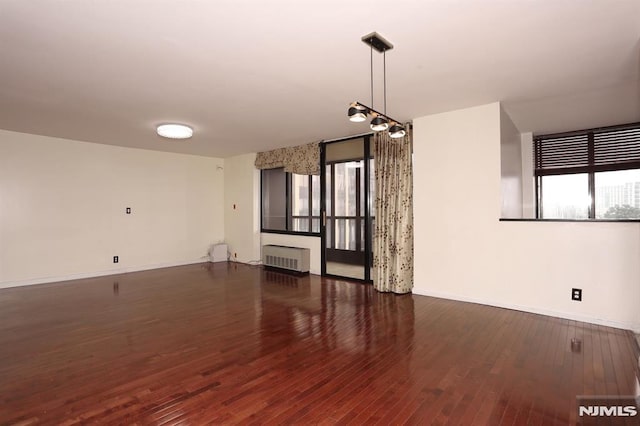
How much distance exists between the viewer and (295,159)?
6.55 metres

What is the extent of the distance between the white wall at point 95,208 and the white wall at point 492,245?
207 inches

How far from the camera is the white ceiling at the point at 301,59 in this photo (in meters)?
2.20

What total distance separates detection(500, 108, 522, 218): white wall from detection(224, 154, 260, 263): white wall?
499 centimetres

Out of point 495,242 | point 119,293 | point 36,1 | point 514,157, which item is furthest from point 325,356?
point 514,157

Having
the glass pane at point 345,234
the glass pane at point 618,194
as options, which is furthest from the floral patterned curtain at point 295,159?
the glass pane at point 618,194

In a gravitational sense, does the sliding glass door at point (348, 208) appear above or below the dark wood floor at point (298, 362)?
above

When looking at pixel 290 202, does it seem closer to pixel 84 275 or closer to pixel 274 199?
pixel 274 199

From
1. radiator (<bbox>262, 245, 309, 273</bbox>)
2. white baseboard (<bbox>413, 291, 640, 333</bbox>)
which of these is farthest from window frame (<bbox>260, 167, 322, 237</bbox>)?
white baseboard (<bbox>413, 291, 640, 333</bbox>)

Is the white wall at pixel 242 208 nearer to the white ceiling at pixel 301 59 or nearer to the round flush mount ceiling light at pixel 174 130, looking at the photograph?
the round flush mount ceiling light at pixel 174 130

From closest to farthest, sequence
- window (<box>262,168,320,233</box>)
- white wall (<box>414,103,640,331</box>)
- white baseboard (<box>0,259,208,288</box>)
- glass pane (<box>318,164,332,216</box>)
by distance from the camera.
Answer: white wall (<box>414,103,640,331</box>) → white baseboard (<box>0,259,208,288</box>) → glass pane (<box>318,164,332,216</box>) → window (<box>262,168,320,233</box>)

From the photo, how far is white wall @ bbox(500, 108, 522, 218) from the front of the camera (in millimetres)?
4195

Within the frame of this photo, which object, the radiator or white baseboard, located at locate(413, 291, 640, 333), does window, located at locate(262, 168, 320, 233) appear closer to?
the radiator

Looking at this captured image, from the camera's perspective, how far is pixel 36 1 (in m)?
2.06

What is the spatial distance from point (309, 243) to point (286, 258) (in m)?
0.55
